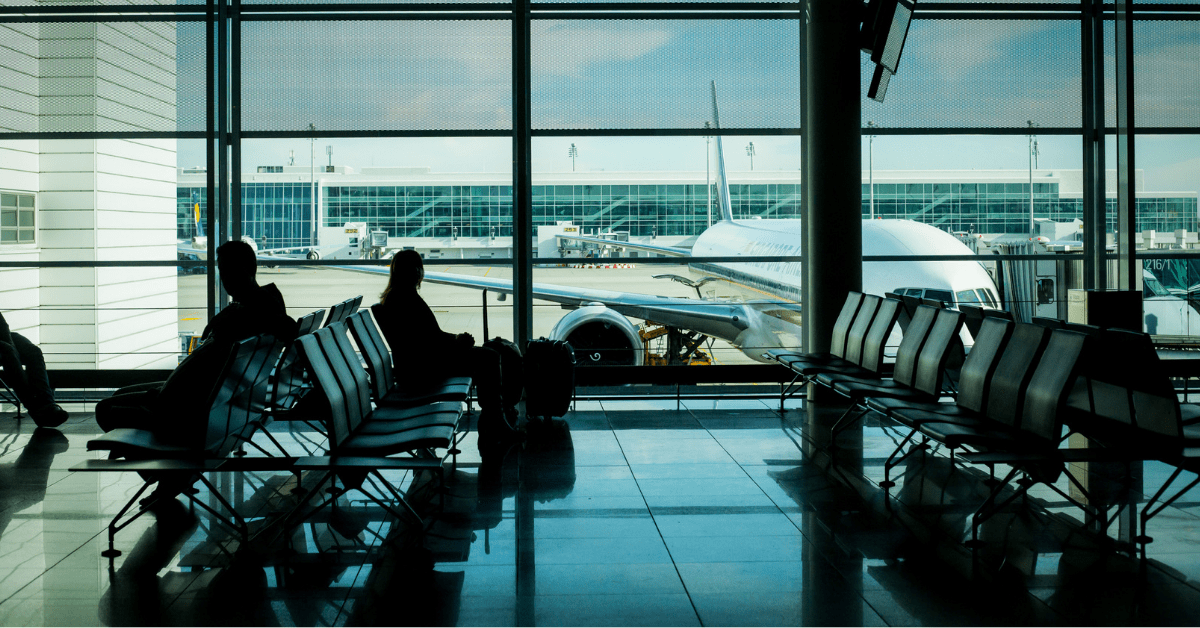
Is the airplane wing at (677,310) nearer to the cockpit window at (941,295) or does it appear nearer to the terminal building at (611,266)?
the terminal building at (611,266)

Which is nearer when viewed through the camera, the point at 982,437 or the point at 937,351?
the point at 982,437

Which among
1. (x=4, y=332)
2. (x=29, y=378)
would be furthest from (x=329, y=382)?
(x=4, y=332)

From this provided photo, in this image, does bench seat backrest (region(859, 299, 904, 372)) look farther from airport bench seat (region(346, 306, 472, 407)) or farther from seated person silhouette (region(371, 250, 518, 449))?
airport bench seat (region(346, 306, 472, 407))

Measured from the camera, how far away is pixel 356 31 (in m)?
7.89

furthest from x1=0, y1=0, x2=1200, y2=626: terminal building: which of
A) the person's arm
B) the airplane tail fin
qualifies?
the airplane tail fin

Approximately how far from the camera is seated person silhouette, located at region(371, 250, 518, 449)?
536 centimetres

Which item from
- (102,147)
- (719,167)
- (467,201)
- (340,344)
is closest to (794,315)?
(467,201)

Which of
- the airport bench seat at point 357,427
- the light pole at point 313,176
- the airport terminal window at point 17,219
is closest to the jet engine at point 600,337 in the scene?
A: the light pole at point 313,176

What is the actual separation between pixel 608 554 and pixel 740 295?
18.4ft

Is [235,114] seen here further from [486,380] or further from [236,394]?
[236,394]

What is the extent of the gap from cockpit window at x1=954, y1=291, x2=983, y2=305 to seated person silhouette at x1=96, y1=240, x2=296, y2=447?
704cm

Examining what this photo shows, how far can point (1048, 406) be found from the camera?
390cm

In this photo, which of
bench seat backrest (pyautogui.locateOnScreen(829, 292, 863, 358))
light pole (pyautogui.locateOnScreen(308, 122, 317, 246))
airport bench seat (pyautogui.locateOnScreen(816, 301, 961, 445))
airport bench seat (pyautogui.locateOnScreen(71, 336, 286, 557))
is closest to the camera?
airport bench seat (pyautogui.locateOnScreen(71, 336, 286, 557))

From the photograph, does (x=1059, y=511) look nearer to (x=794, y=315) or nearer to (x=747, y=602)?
(x=747, y=602)
